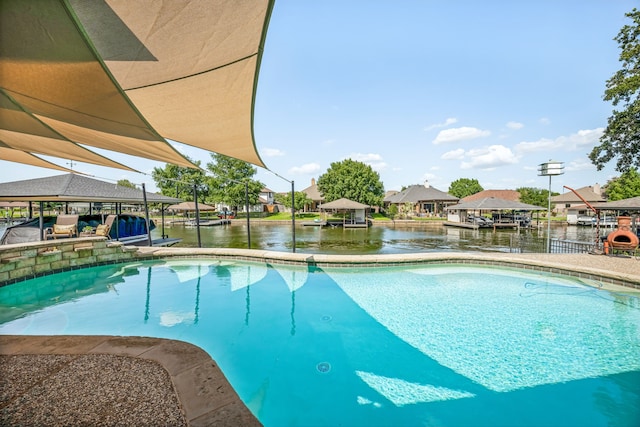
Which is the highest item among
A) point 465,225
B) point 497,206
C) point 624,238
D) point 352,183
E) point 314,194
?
point 352,183

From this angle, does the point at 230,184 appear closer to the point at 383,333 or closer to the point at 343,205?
the point at 343,205

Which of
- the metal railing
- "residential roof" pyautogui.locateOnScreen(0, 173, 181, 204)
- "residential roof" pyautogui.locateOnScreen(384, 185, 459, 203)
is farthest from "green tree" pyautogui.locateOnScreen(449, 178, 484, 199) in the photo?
"residential roof" pyautogui.locateOnScreen(0, 173, 181, 204)

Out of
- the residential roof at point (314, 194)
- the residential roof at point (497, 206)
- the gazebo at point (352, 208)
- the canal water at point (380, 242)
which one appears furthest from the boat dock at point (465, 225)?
the residential roof at point (314, 194)

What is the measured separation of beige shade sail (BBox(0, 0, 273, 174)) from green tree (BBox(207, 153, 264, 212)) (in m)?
31.1

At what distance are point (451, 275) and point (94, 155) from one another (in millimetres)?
8699

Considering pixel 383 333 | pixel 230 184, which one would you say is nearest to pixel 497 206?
pixel 383 333

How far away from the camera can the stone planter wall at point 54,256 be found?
559 cm

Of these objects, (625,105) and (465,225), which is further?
(465,225)

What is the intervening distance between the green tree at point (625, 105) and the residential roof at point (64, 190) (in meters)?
21.8

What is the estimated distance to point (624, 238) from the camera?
823cm

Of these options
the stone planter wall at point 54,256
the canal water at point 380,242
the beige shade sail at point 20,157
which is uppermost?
the beige shade sail at point 20,157

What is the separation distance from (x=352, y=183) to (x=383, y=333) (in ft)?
102

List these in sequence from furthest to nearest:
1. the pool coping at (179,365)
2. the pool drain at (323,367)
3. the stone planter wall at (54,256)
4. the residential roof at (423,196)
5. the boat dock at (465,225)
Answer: the residential roof at (423,196), the boat dock at (465,225), the stone planter wall at (54,256), the pool drain at (323,367), the pool coping at (179,365)

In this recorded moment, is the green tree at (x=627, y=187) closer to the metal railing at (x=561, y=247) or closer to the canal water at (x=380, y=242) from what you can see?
the canal water at (x=380, y=242)
